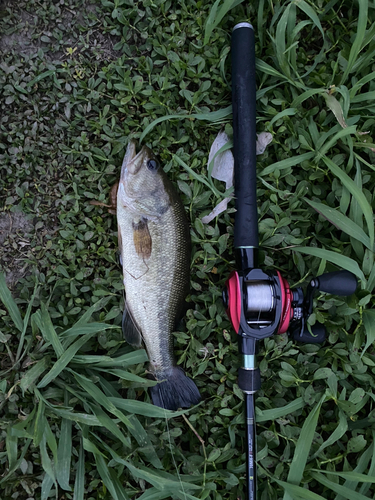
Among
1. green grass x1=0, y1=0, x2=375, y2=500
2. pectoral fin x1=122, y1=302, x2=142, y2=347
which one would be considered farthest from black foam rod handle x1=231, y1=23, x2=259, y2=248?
pectoral fin x1=122, y1=302, x2=142, y2=347

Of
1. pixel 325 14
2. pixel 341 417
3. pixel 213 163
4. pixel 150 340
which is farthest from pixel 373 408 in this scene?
pixel 325 14

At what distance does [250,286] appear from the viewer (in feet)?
6.06

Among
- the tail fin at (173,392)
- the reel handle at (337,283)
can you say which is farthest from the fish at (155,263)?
the reel handle at (337,283)

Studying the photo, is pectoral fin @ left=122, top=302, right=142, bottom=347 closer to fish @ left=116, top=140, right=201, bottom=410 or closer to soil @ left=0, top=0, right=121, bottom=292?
fish @ left=116, top=140, right=201, bottom=410

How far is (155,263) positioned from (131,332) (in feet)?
1.58

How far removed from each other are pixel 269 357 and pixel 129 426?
0.96 meters

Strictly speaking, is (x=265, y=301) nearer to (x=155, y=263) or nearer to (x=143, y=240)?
(x=155, y=263)

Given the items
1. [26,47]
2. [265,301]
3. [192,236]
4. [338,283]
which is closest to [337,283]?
[338,283]

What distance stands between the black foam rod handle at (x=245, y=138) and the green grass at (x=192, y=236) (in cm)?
21

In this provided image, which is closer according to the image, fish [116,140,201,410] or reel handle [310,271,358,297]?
reel handle [310,271,358,297]

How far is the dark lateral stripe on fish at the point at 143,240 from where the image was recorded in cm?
208

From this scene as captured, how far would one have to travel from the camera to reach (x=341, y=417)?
203 cm

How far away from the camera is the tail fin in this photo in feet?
6.90

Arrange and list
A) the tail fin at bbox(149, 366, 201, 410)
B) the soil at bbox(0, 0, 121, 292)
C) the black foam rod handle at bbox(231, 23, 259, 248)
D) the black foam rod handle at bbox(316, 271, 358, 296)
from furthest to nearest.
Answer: the soil at bbox(0, 0, 121, 292)
the tail fin at bbox(149, 366, 201, 410)
the black foam rod handle at bbox(231, 23, 259, 248)
the black foam rod handle at bbox(316, 271, 358, 296)
